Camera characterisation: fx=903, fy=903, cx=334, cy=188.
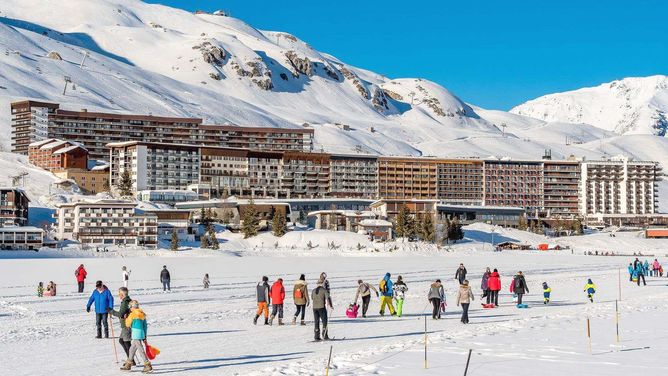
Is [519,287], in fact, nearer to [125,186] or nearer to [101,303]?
[101,303]

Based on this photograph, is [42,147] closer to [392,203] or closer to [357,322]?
[392,203]

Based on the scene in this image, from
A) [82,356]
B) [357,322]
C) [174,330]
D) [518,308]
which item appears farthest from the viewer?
[518,308]

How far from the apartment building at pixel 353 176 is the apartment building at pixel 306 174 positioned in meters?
1.46

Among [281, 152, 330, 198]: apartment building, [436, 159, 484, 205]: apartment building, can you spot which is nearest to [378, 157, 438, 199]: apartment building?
[436, 159, 484, 205]: apartment building

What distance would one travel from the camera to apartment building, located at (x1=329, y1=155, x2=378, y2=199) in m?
187

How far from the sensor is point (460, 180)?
641 feet

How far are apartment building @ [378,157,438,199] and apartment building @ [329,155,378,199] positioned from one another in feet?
7.03

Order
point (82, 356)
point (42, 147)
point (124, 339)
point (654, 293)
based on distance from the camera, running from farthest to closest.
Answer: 1. point (42, 147)
2. point (654, 293)
3. point (82, 356)
4. point (124, 339)

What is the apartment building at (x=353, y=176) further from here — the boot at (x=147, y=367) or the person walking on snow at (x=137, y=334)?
the boot at (x=147, y=367)

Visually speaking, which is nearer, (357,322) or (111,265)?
(357,322)

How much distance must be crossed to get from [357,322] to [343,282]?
65.6ft

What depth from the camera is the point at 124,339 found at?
17.8 metres

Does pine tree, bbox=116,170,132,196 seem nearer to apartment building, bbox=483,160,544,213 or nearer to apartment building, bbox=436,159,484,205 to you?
apartment building, bbox=436,159,484,205

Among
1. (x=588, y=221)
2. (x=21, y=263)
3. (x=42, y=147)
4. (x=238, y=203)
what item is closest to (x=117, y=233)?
(x=238, y=203)
